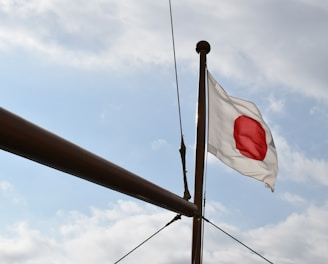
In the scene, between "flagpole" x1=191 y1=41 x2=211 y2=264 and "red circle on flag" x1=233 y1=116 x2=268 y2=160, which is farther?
"red circle on flag" x1=233 y1=116 x2=268 y2=160

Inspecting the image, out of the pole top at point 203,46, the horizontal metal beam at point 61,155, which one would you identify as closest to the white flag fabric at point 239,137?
the pole top at point 203,46

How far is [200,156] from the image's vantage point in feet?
25.4

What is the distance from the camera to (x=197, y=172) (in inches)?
299

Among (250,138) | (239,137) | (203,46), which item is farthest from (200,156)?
(203,46)

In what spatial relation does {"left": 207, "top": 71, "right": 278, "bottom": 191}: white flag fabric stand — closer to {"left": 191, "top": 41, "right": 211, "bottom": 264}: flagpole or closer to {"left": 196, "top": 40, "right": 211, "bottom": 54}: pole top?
{"left": 191, "top": 41, "right": 211, "bottom": 264}: flagpole

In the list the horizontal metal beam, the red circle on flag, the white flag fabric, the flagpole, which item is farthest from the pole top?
the horizontal metal beam

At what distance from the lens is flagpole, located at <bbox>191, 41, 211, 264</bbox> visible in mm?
7137

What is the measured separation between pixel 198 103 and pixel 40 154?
20.2 ft

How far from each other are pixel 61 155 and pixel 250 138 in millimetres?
6849

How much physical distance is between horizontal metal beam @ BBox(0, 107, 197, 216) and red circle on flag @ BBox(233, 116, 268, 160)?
16.5ft

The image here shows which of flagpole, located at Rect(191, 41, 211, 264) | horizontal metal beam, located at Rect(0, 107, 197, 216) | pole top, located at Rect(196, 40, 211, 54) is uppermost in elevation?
pole top, located at Rect(196, 40, 211, 54)

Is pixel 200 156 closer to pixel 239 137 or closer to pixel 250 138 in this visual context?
pixel 239 137

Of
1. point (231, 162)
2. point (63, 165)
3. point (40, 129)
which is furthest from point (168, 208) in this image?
point (231, 162)

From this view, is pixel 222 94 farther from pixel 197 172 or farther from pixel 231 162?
pixel 197 172
